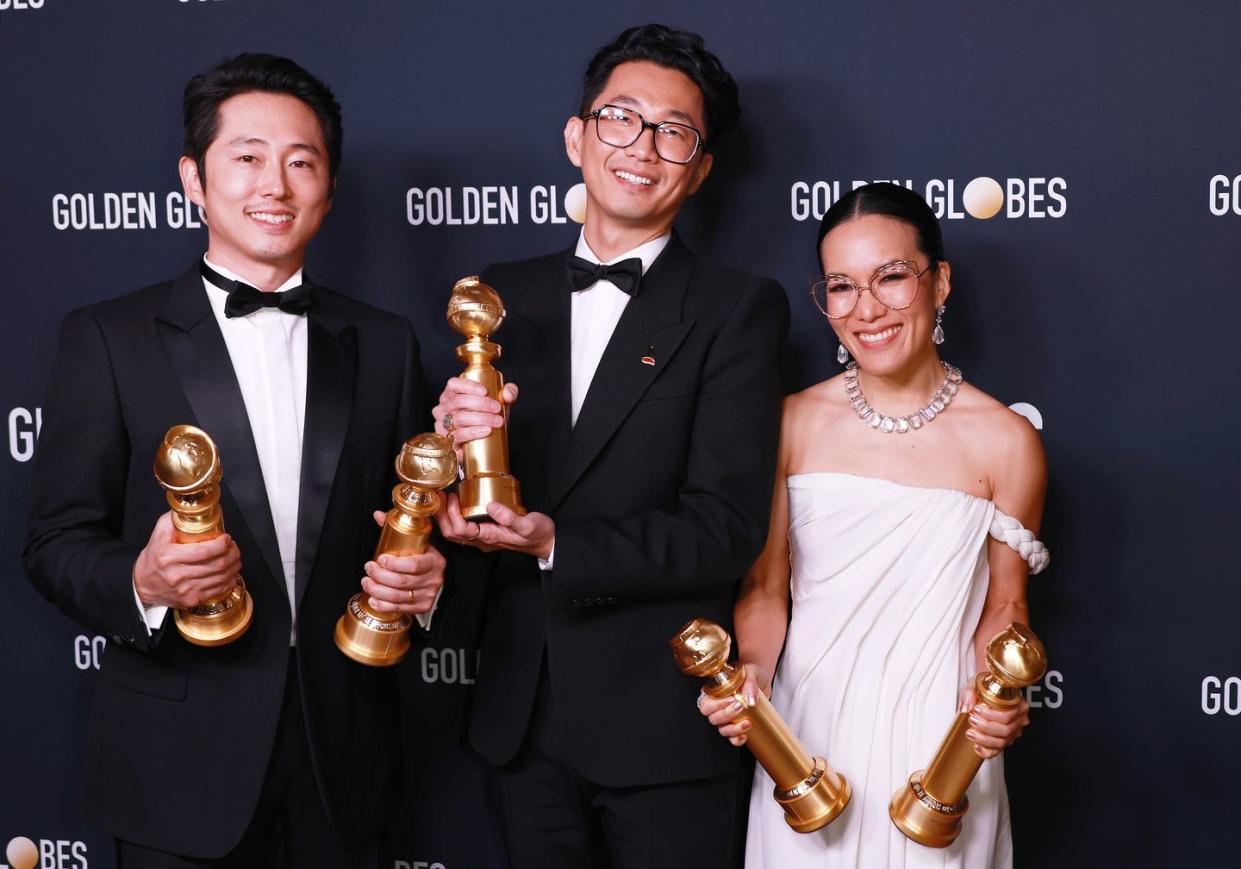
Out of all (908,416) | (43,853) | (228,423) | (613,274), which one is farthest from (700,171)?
(43,853)

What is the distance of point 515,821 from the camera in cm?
213

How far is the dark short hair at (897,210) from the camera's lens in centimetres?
211

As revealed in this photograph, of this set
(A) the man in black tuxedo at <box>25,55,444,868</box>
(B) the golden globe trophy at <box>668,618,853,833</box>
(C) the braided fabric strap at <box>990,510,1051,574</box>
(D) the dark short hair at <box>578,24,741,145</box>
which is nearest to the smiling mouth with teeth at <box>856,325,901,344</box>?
(C) the braided fabric strap at <box>990,510,1051,574</box>

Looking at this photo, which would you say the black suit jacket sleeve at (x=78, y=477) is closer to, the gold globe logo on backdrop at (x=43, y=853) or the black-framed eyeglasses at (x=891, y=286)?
the black-framed eyeglasses at (x=891, y=286)

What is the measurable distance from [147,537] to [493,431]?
1.94 ft

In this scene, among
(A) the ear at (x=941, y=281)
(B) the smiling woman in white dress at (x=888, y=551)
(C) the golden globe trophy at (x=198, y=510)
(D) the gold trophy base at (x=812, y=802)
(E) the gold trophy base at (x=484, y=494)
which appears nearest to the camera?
(C) the golden globe trophy at (x=198, y=510)

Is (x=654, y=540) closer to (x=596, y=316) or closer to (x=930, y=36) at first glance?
(x=596, y=316)

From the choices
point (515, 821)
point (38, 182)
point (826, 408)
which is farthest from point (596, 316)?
point (38, 182)

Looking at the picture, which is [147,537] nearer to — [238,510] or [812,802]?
[238,510]

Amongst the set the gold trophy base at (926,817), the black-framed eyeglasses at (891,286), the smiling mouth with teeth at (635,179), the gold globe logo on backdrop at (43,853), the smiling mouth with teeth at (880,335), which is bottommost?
the gold globe logo on backdrop at (43,853)

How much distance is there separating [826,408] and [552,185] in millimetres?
866

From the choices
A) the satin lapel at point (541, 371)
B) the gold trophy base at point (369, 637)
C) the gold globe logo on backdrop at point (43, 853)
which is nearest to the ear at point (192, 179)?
the satin lapel at point (541, 371)

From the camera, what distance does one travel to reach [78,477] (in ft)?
6.46

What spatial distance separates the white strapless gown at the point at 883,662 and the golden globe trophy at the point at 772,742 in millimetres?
88
